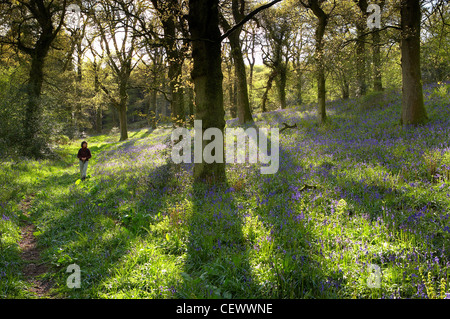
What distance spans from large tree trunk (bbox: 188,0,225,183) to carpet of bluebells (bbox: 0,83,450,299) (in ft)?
3.94

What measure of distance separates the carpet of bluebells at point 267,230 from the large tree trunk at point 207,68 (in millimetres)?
1200

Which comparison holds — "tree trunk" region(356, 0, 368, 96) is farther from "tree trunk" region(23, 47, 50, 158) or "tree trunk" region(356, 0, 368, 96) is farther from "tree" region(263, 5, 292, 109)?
"tree trunk" region(23, 47, 50, 158)

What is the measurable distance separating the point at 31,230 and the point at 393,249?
25.4 feet

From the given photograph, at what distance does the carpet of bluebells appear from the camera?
3.27 meters

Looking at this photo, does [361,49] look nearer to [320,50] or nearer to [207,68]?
[320,50]

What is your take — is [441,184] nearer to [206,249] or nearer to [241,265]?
[241,265]

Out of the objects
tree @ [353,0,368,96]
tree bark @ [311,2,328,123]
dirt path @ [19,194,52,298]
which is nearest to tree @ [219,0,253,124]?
tree bark @ [311,2,328,123]

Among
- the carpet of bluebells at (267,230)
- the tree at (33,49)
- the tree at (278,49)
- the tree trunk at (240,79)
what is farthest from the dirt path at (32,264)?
the tree at (278,49)

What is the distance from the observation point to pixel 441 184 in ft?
17.2

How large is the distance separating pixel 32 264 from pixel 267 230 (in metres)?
4.39

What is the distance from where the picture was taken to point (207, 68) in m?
7.44

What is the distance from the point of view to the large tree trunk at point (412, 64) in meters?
10.5

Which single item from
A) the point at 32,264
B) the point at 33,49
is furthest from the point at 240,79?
the point at 32,264
